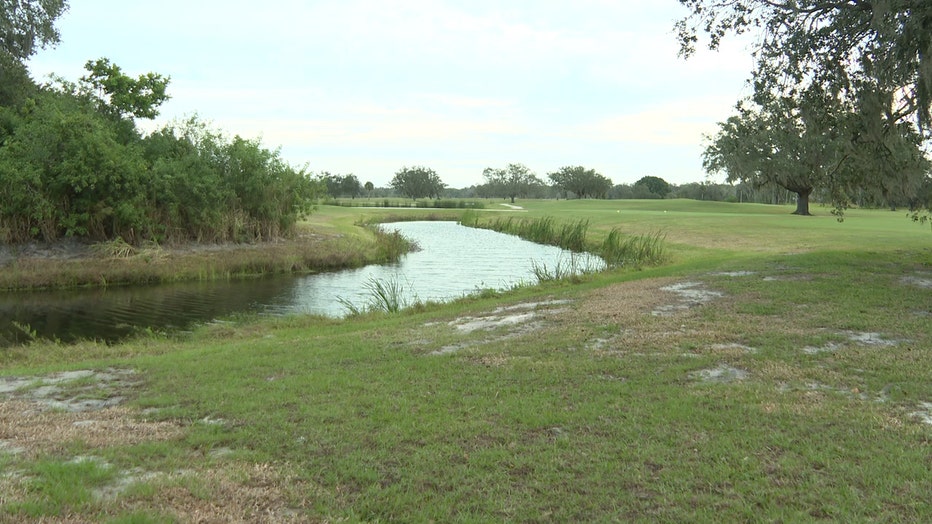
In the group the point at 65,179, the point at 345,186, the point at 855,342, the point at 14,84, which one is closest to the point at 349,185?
the point at 345,186

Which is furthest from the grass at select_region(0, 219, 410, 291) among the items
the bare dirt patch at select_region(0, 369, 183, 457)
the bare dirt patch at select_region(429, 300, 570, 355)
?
the bare dirt patch at select_region(429, 300, 570, 355)

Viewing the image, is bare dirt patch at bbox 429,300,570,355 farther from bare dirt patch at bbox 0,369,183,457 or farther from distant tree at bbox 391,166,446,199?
distant tree at bbox 391,166,446,199

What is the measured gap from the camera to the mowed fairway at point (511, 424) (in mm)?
4262

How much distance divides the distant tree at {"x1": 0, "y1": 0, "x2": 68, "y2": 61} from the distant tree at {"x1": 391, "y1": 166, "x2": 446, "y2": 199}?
109m

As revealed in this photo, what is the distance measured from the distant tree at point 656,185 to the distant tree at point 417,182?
174 ft

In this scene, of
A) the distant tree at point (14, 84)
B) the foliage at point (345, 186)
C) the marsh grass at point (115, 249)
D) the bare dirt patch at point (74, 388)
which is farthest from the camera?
the foliage at point (345, 186)

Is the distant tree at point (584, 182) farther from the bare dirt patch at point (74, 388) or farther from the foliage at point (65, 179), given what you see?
the bare dirt patch at point (74, 388)

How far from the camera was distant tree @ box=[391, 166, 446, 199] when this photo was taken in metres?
138

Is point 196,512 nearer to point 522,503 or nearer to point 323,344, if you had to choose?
point 522,503

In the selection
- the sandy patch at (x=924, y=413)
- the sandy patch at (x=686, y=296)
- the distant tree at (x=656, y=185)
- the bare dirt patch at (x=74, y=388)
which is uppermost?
the distant tree at (x=656, y=185)

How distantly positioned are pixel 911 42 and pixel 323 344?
40.1 feet

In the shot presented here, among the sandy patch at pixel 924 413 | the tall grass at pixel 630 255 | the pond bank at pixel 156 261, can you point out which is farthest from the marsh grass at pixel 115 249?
the sandy patch at pixel 924 413

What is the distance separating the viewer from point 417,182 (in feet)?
453

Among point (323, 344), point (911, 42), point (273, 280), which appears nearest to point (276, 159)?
point (273, 280)
